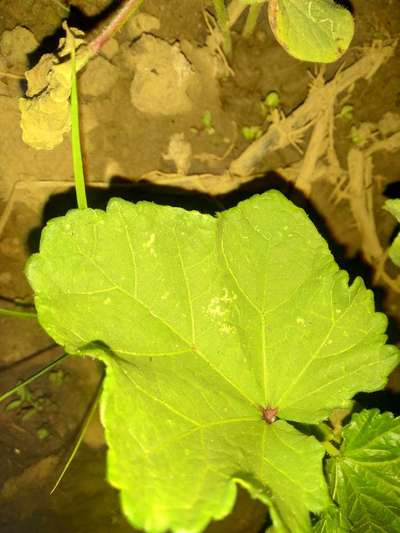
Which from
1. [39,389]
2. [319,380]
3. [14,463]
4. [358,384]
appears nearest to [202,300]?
[319,380]

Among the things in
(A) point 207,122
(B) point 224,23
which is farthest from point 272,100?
(B) point 224,23

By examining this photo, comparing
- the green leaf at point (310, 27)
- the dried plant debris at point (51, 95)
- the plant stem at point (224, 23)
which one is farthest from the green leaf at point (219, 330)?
the plant stem at point (224, 23)

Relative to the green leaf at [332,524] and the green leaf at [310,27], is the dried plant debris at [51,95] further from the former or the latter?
the green leaf at [332,524]

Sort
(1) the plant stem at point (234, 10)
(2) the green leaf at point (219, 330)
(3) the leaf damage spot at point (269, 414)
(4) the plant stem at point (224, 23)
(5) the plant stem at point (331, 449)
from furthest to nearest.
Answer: (1) the plant stem at point (234, 10), (4) the plant stem at point (224, 23), (5) the plant stem at point (331, 449), (3) the leaf damage spot at point (269, 414), (2) the green leaf at point (219, 330)

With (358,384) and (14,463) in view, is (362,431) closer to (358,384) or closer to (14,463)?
(358,384)

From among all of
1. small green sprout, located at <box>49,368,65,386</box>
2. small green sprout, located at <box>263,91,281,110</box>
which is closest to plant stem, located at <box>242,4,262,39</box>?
small green sprout, located at <box>263,91,281,110</box>

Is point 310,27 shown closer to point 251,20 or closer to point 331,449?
point 251,20

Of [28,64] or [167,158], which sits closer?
[28,64]

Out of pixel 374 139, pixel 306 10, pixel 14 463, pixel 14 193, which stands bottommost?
pixel 14 463
